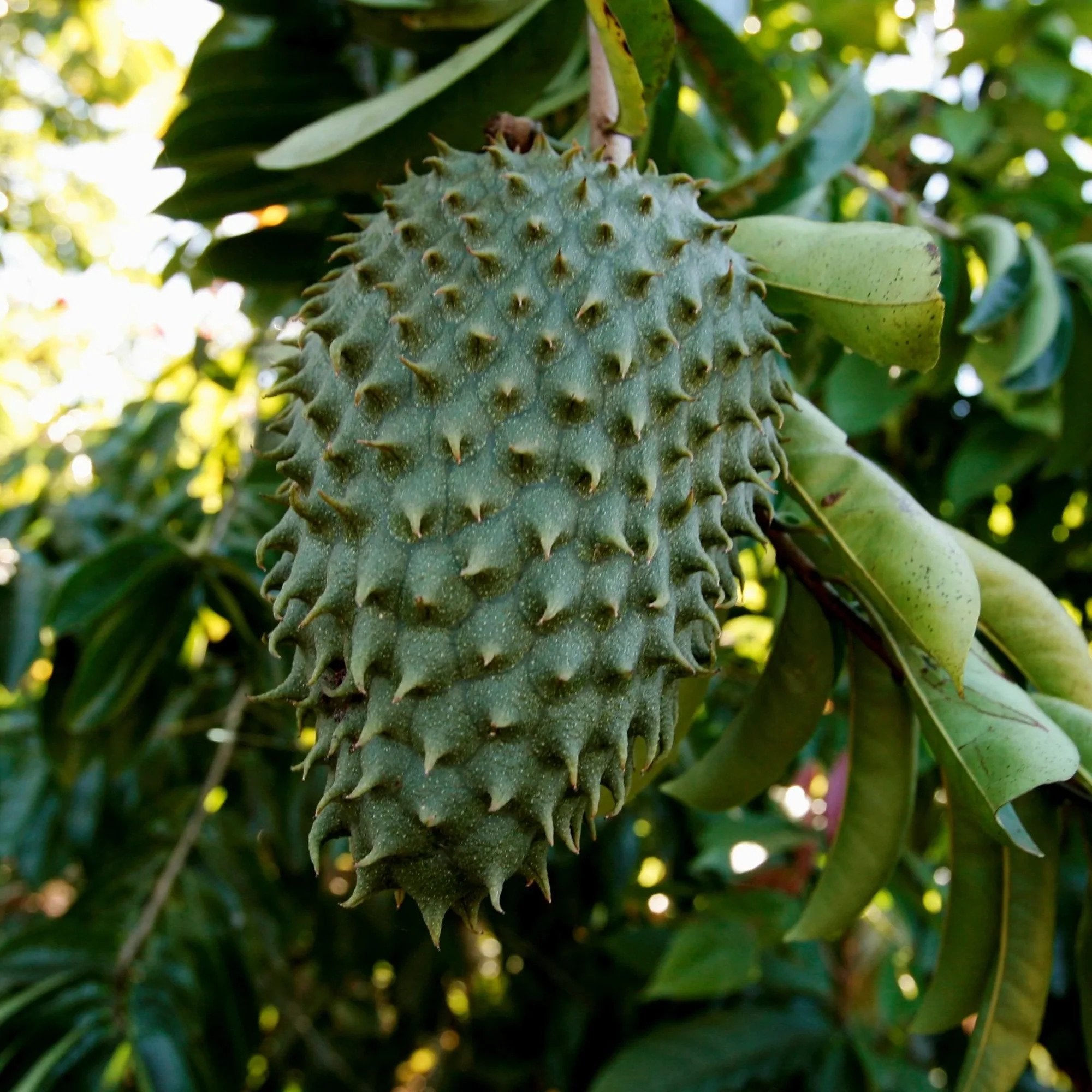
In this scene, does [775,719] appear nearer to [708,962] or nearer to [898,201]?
[898,201]

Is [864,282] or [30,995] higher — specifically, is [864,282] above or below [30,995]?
above

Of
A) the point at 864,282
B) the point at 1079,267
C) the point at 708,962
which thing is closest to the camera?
the point at 864,282

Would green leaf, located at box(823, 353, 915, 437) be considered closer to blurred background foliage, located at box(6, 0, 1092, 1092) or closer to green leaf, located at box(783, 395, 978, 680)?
blurred background foliage, located at box(6, 0, 1092, 1092)

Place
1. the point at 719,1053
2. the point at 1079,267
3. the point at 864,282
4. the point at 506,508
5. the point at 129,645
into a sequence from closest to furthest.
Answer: the point at 506,508 → the point at 864,282 → the point at 1079,267 → the point at 129,645 → the point at 719,1053

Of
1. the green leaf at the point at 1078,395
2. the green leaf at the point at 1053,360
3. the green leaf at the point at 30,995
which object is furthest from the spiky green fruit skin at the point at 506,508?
the green leaf at the point at 30,995

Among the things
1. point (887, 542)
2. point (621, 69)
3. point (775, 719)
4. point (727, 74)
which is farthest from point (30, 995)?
point (727, 74)

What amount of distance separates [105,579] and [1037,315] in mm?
1523

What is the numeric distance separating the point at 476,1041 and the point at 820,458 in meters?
2.59

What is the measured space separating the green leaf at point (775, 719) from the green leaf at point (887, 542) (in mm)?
168

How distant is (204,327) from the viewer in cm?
268

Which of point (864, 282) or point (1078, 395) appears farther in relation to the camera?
point (1078, 395)

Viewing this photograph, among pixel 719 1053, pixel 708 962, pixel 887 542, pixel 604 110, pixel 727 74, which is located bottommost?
pixel 719 1053

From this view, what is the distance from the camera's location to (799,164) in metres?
1.40

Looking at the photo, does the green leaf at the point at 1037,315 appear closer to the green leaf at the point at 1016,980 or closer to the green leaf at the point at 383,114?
the green leaf at the point at 1016,980
